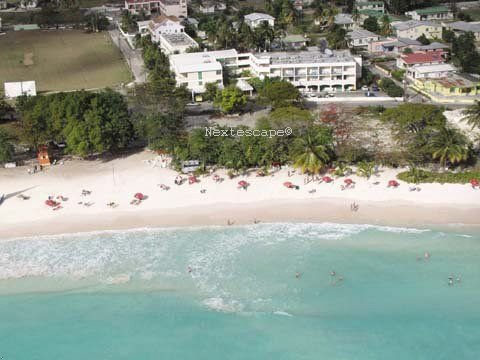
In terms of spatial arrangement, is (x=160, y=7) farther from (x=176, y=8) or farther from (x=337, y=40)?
(x=337, y=40)

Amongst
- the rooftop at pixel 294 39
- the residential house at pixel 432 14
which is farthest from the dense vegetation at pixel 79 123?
the residential house at pixel 432 14

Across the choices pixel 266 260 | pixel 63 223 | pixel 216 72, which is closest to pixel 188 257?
pixel 266 260

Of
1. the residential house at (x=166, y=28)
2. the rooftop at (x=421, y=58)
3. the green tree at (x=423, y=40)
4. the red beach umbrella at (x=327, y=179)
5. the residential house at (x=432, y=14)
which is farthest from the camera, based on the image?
the residential house at (x=432, y=14)

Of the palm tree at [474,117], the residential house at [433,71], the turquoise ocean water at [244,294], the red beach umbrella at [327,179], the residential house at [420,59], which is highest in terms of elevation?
the residential house at [420,59]

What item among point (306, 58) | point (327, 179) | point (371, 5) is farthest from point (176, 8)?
point (327, 179)

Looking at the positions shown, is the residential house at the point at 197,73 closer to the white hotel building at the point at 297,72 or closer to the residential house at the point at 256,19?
the white hotel building at the point at 297,72

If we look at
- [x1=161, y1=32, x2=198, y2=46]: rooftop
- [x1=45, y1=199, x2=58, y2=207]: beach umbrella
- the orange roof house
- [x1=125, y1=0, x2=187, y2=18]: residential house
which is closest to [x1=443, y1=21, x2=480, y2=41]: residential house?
[x1=161, y1=32, x2=198, y2=46]: rooftop

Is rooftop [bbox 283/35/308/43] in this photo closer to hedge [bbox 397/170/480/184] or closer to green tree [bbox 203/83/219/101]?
green tree [bbox 203/83/219/101]
